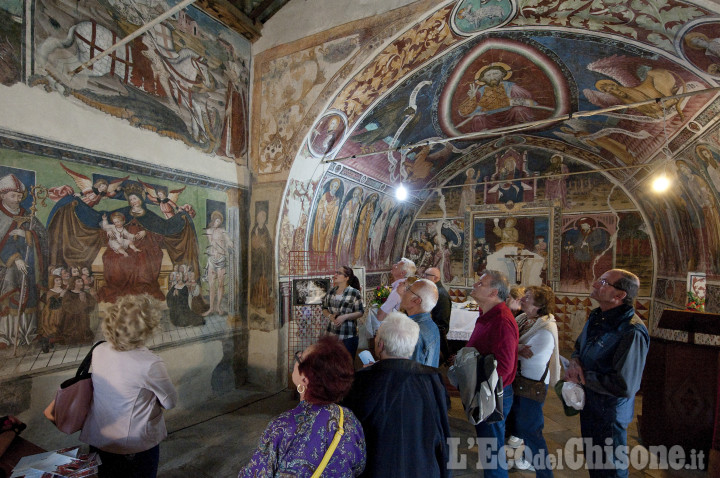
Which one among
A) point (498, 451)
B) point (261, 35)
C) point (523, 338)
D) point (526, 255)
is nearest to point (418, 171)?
point (526, 255)

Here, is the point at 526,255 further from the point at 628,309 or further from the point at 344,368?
the point at 344,368

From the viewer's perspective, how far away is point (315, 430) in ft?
6.22

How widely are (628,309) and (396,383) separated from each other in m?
2.27

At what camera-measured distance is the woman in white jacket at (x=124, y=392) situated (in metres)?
2.68

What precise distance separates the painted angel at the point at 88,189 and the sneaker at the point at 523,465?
21.6 ft

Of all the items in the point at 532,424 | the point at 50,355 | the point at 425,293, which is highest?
the point at 425,293

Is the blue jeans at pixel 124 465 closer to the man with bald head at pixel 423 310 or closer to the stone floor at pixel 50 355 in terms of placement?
the stone floor at pixel 50 355

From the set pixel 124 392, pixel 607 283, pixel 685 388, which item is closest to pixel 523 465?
pixel 685 388

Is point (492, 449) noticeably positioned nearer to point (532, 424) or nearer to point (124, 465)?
point (532, 424)

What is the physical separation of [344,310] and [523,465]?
3.05 metres

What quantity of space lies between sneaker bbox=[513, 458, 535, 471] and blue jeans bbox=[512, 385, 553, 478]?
2.90ft

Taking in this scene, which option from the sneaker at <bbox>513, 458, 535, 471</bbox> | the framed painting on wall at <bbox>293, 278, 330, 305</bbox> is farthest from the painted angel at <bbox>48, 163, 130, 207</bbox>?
the sneaker at <bbox>513, 458, 535, 471</bbox>

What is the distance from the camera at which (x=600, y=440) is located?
321 cm

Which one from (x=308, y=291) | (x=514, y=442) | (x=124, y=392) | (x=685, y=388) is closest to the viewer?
(x=124, y=392)
